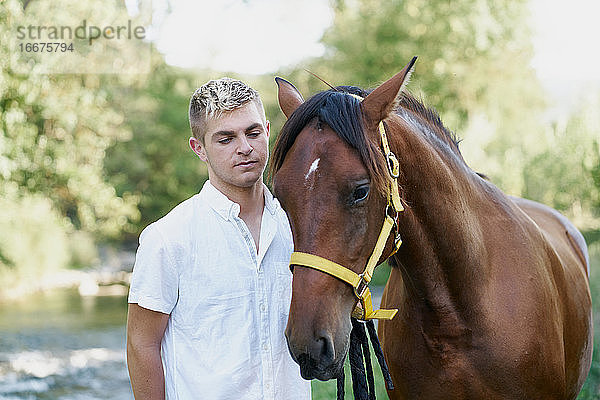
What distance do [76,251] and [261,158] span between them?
737 inches

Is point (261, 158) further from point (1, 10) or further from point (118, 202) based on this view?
point (118, 202)

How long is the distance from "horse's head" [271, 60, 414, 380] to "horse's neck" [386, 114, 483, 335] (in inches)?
9.6

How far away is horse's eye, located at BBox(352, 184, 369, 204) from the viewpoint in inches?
74.7

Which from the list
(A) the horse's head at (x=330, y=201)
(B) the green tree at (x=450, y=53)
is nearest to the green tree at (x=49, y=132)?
(A) the horse's head at (x=330, y=201)

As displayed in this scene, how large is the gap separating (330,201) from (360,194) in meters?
0.11

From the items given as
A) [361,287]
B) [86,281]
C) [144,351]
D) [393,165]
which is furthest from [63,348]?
[393,165]

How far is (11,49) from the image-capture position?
780 cm

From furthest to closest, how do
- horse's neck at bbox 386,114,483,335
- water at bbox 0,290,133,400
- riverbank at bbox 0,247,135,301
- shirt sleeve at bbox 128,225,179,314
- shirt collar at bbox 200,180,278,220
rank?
riverbank at bbox 0,247,135,301 → water at bbox 0,290,133,400 → horse's neck at bbox 386,114,483,335 → shirt collar at bbox 200,180,278,220 → shirt sleeve at bbox 128,225,179,314

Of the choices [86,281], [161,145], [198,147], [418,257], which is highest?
[161,145]

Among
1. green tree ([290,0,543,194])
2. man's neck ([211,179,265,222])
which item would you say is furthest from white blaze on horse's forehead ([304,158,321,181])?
green tree ([290,0,543,194])

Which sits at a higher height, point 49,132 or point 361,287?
point 49,132

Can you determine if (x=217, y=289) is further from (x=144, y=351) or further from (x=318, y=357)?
(x=318, y=357)

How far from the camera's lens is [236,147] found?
2076 millimetres

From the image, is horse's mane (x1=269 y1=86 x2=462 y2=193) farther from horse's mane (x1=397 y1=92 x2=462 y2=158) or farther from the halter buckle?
horse's mane (x1=397 y1=92 x2=462 y2=158)
